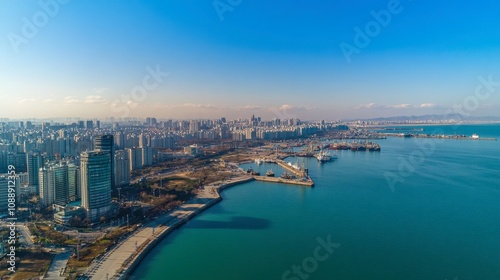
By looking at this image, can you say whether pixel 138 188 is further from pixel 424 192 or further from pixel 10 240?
pixel 424 192

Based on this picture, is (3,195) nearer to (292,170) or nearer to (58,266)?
(58,266)

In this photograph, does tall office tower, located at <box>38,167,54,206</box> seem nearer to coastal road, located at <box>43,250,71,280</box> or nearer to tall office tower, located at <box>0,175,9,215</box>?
tall office tower, located at <box>0,175,9,215</box>

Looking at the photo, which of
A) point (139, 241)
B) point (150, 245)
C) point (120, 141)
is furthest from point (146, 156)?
point (150, 245)

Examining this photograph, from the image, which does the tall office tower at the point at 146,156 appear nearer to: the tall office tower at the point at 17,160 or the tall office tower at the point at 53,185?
the tall office tower at the point at 17,160

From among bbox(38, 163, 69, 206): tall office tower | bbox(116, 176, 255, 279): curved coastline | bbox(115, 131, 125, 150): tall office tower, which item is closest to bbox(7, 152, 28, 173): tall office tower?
bbox(38, 163, 69, 206): tall office tower

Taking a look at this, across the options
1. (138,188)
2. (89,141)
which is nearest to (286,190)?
(138,188)

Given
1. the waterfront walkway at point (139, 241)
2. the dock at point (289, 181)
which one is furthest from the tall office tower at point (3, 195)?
the dock at point (289, 181)
